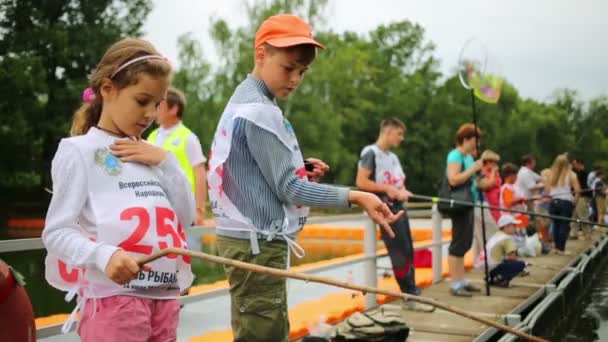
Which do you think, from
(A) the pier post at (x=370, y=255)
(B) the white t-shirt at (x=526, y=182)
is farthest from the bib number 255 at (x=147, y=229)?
(B) the white t-shirt at (x=526, y=182)

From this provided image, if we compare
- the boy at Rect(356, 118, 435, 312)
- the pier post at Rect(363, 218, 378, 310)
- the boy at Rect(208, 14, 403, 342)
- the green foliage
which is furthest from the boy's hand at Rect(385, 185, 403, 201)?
the green foliage

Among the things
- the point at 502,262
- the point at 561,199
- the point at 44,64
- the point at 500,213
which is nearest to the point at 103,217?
the point at 502,262

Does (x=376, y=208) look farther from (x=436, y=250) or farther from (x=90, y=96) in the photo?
(x=436, y=250)

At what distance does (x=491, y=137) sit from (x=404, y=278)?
49.9m

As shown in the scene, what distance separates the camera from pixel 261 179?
2826mm

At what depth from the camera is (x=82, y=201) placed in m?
2.26

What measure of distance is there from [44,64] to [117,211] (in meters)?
33.0

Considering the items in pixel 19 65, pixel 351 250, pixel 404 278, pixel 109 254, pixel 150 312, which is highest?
pixel 19 65

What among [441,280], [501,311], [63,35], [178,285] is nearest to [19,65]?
[63,35]

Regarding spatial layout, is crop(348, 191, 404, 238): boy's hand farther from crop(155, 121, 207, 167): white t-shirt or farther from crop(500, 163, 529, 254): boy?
crop(500, 163, 529, 254): boy

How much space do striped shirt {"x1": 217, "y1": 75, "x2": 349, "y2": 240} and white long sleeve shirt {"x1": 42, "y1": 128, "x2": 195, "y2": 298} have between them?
18.0 inches

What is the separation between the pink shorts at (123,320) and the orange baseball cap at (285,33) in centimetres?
99

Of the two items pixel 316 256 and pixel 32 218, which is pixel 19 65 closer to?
pixel 32 218

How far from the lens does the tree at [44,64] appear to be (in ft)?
97.8
